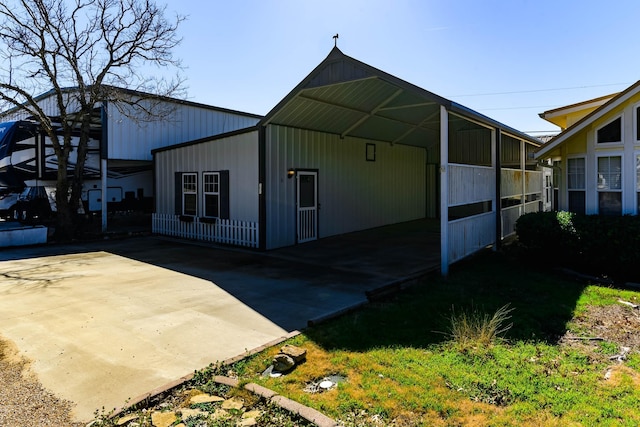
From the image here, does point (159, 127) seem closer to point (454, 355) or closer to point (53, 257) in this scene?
point (53, 257)

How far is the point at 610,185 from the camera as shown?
8.92 metres

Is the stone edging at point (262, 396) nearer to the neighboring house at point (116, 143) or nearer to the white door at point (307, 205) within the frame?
the white door at point (307, 205)

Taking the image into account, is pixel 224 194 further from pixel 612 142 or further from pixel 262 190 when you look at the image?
pixel 612 142

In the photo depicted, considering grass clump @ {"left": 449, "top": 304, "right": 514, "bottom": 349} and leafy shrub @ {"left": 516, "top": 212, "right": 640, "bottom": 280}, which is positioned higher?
leafy shrub @ {"left": 516, "top": 212, "right": 640, "bottom": 280}

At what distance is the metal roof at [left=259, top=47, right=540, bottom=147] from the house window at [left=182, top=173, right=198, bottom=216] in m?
3.92

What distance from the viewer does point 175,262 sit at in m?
9.69

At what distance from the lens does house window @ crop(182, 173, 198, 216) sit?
13.5m

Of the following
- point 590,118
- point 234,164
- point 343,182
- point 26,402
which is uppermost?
point 590,118

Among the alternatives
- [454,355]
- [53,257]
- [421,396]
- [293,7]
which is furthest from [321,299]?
[53,257]

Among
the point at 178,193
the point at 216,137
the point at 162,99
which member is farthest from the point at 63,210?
the point at 216,137

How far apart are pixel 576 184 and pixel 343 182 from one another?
22.8 ft

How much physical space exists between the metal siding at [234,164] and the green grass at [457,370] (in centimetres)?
635

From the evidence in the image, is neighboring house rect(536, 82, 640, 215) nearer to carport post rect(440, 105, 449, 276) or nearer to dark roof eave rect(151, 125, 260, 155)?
carport post rect(440, 105, 449, 276)

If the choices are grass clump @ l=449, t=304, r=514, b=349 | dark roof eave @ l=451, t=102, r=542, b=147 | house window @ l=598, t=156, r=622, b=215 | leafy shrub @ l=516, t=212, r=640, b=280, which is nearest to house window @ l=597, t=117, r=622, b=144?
house window @ l=598, t=156, r=622, b=215
